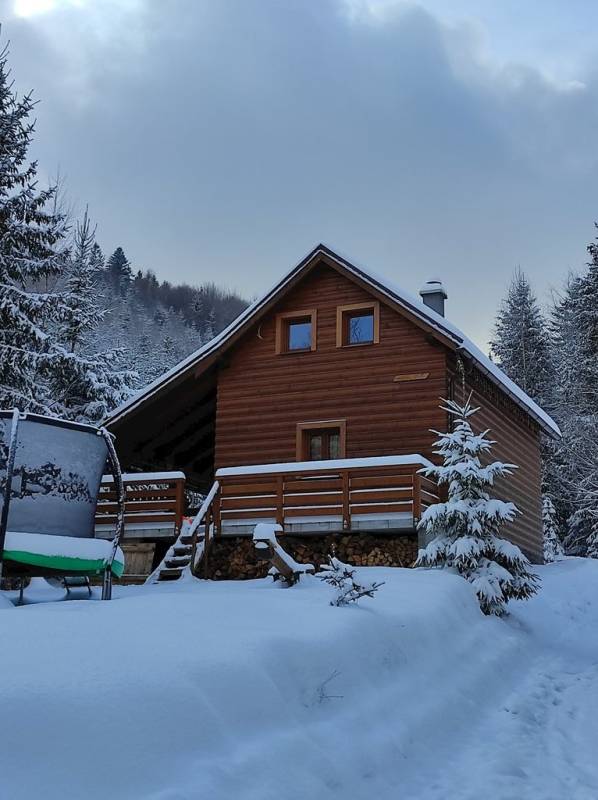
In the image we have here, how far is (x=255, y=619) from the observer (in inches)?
274

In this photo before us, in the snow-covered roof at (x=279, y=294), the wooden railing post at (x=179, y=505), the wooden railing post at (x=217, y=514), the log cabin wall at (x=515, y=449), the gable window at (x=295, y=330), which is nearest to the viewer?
the wooden railing post at (x=217, y=514)

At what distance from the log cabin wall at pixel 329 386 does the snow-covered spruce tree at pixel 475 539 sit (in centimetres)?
Answer: 356

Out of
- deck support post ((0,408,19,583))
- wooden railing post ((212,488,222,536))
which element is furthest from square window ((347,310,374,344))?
deck support post ((0,408,19,583))

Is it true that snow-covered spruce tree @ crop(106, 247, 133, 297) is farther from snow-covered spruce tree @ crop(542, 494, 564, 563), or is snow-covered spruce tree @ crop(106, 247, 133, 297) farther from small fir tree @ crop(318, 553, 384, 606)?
small fir tree @ crop(318, 553, 384, 606)

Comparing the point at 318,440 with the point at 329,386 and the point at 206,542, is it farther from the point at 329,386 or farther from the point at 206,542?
the point at 206,542

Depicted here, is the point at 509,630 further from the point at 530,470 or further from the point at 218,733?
the point at 530,470

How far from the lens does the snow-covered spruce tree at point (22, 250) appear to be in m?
18.6

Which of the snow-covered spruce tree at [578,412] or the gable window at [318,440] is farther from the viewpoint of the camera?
the snow-covered spruce tree at [578,412]

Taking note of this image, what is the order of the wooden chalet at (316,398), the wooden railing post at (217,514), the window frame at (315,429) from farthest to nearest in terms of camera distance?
the window frame at (315,429) → the wooden railing post at (217,514) → the wooden chalet at (316,398)

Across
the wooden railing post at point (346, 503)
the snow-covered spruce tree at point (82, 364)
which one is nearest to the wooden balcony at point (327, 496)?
the wooden railing post at point (346, 503)

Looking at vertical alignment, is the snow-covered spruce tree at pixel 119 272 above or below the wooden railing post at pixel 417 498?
above

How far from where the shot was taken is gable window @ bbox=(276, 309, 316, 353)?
61.7 ft

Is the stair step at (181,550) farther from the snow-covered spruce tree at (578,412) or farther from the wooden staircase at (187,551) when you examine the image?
the snow-covered spruce tree at (578,412)

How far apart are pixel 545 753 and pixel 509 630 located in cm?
584
